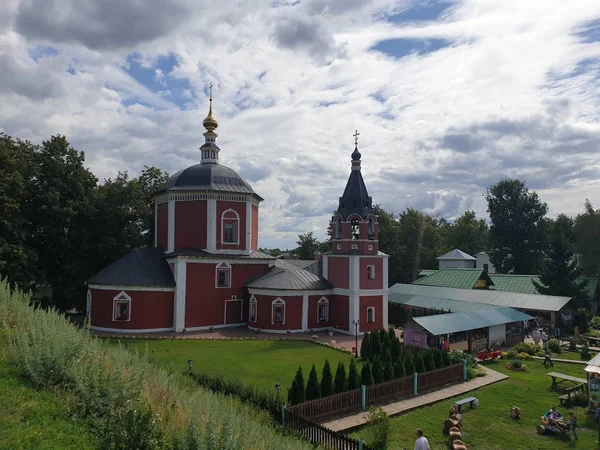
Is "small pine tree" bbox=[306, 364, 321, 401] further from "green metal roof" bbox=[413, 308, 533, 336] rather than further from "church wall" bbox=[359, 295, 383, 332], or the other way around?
"church wall" bbox=[359, 295, 383, 332]

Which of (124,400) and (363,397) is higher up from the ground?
(124,400)

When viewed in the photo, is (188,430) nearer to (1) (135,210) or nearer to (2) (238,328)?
(2) (238,328)

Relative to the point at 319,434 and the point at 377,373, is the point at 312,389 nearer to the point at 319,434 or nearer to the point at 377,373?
the point at 319,434

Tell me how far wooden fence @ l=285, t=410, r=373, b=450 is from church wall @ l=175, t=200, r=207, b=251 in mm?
17988

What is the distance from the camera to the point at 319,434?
10.6 meters

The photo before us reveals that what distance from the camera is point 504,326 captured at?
24.2 m

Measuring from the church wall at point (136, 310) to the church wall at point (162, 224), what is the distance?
4218 mm

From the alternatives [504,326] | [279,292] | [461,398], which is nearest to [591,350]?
[504,326]

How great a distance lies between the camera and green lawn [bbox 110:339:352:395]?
16953 millimetres

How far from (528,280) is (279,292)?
851 inches

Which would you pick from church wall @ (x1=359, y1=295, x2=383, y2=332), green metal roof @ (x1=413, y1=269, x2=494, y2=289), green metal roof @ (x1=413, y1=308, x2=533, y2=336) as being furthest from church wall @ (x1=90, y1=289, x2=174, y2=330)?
green metal roof @ (x1=413, y1=269, x2=494, y2=289)

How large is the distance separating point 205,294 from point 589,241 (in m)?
34.2

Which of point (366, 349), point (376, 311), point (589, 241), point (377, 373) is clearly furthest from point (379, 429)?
point (589, 241)

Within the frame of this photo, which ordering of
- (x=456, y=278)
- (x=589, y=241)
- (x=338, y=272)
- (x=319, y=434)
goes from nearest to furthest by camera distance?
1. (x=319, y=434)
2. (x=338, y=272)
3. (x=456, y=278)
4. (x=589, y=241)
